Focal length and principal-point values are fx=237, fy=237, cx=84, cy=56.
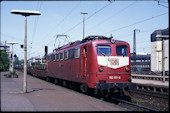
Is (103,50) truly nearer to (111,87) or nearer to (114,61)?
(114,61)

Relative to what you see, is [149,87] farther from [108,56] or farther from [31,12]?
[31,12]

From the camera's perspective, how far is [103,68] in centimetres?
1303

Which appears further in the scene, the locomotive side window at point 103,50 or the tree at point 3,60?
the tree at point 3,60

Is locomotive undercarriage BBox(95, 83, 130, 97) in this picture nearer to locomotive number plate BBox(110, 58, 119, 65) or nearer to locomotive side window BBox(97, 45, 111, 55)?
locomotive number plate BBox(110, 58, 119, 65)

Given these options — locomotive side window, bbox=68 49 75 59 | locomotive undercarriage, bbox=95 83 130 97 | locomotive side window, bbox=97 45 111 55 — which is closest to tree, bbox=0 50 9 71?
locomotive side window, bbox=68 49 75 59

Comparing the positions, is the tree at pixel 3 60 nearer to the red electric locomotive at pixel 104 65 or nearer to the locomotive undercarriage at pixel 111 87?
the red electric locomotive at pixel 104 65

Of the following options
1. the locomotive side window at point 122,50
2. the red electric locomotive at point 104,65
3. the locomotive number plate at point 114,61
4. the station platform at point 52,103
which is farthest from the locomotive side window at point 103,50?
the station platform at point 52,103

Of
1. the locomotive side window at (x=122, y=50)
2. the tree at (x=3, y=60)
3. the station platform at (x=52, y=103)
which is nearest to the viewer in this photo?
the station platform at (x=52, y=103)

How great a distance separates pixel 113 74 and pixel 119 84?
25.3 inches

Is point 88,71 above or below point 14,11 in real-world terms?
below

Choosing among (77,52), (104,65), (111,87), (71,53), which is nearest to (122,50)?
(104,65)

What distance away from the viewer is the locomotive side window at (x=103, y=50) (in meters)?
13.3

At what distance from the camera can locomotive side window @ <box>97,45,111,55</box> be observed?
13.3 metres

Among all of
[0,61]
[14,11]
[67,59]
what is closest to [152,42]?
[0,61]
